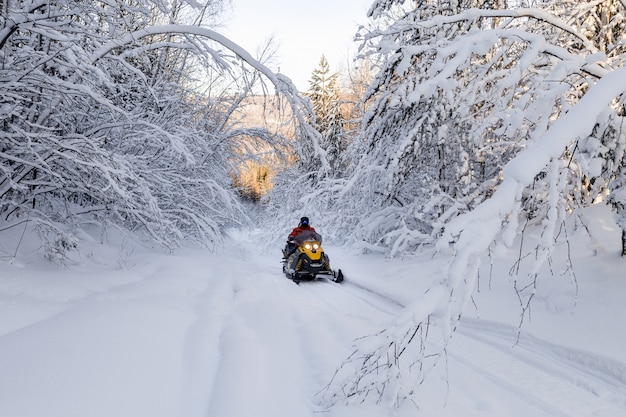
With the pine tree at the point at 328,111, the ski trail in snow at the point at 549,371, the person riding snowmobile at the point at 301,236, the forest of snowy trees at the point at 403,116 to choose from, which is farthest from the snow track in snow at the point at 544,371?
the pine tree at the point at 328,111

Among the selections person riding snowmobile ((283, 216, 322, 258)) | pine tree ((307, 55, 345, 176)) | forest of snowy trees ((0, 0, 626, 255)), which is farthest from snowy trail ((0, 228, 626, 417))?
pine tree ((307, 55, 345, 176))

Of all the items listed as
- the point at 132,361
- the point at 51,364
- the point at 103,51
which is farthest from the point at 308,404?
the point at 103,51

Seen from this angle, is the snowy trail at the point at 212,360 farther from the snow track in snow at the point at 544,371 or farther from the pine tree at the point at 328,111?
the pine tree at the point at 328,111

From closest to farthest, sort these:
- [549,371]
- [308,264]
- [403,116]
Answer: [549,371], [403,116], [308,264]

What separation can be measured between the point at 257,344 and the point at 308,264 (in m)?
5.26

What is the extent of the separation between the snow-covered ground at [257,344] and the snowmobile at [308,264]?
228 centimetres

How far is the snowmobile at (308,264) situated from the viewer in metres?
9.53

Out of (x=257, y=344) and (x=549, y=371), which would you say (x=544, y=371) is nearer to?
(x=549, y=371)

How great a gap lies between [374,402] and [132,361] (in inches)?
78.3

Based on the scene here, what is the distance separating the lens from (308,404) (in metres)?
3.14

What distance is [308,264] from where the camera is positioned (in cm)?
955

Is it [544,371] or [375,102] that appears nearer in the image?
[544,371]

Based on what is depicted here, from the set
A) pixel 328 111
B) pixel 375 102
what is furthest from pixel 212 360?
pixel 328 111

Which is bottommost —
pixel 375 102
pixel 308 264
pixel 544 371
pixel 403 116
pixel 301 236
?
pixel 308 264
